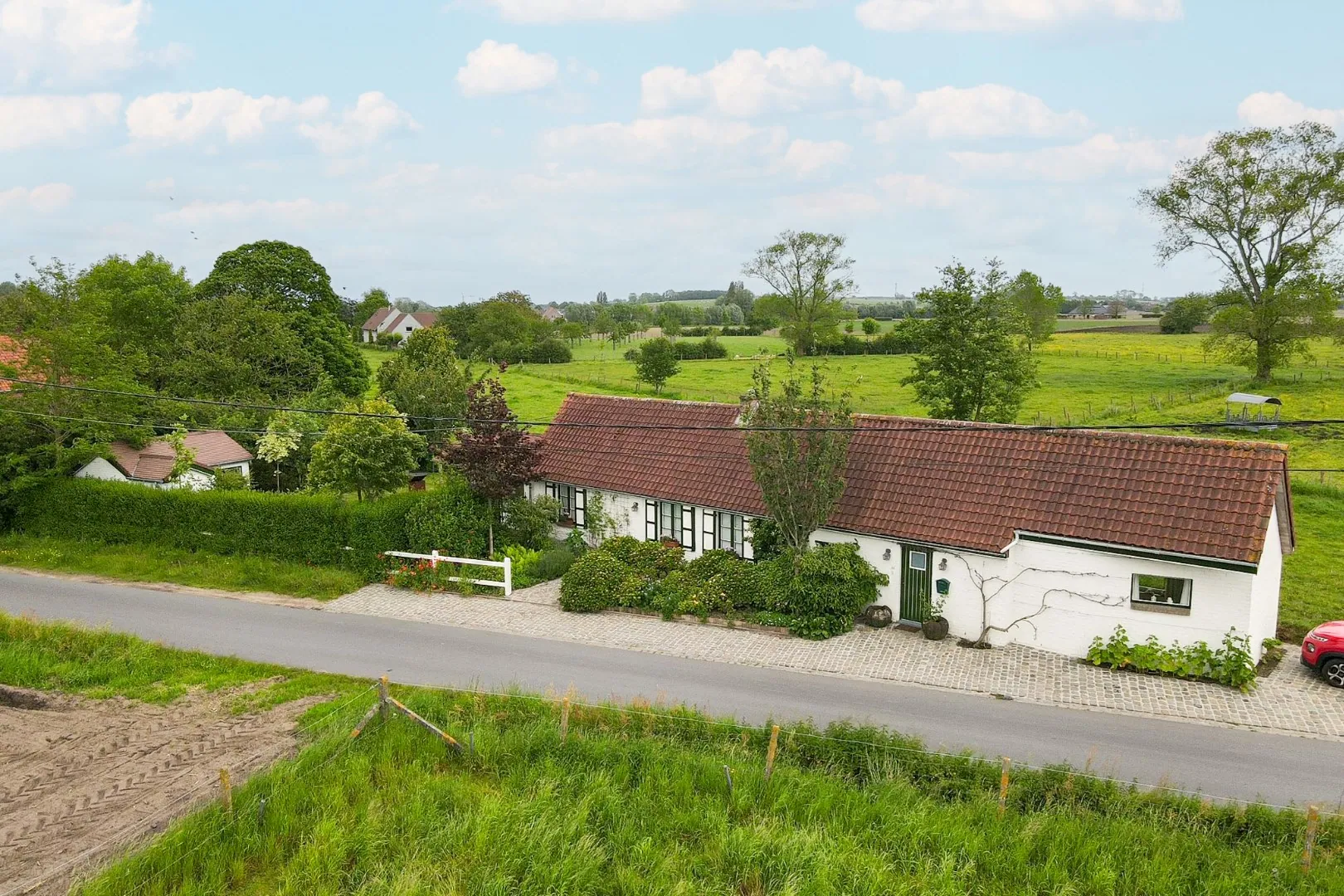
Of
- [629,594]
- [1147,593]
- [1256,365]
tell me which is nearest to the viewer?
[1147,593]

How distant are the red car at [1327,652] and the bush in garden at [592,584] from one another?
46.1 feet

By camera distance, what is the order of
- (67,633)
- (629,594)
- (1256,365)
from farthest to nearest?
(1256,365), (629,594), (67,633)

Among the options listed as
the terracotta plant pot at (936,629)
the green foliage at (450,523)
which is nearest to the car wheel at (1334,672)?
the terracotta plant pot at (936,629)

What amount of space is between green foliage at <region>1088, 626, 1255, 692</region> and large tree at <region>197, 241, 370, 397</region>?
3794cm

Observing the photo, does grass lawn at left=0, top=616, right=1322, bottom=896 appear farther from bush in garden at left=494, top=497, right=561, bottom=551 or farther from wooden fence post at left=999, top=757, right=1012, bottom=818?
bush in garden at left=494, top=497, right=561, bottom=551

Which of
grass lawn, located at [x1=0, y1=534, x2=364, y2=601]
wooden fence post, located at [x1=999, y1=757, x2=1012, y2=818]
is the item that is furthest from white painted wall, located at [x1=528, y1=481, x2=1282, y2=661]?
grass lawn, located at [x1=0, y1=534, x2=364, y2=601]

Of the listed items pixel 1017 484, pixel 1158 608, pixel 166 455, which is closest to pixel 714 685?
pixel 1017 484

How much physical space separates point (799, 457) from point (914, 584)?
377 cm

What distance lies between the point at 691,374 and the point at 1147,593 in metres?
45.0

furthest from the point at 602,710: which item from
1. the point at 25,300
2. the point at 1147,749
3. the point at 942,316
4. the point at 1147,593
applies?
the point at 25,300

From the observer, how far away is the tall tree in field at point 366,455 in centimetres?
2450

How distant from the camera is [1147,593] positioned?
56.0ft

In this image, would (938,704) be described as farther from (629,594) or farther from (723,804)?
(629,594)

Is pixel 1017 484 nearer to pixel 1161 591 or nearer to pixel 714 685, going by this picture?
pixel 1161 591
